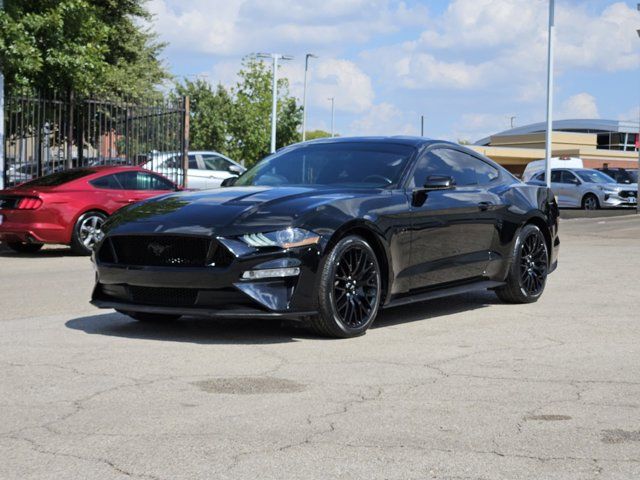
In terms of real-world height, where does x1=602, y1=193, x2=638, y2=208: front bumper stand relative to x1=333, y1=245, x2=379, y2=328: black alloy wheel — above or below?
above

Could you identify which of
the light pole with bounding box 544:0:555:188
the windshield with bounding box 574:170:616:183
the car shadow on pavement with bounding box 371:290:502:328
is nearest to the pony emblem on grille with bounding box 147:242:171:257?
the car shadow on pavement with bounding box 371:290:502:328

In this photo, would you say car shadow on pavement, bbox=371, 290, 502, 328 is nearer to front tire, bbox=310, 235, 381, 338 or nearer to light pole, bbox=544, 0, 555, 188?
front tire, bbox=310, 235, 381, 338

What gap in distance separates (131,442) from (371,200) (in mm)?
3734

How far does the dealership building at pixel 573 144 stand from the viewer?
9356cm

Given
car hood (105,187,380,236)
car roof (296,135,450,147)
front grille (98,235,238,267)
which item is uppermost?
car roof (296,135,450,147)

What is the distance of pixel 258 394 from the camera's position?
19.3ft

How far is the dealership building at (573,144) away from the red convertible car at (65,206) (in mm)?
70315

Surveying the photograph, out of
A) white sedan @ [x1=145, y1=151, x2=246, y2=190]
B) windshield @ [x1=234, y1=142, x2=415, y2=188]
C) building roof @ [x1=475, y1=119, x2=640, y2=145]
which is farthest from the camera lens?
building roof @ [x1=475, y1=119, x2=640, y2=145]

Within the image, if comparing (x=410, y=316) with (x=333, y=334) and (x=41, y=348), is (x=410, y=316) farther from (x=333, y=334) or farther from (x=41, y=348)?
(x=41, y=348)

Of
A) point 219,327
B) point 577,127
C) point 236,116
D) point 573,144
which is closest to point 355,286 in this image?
point 219,327

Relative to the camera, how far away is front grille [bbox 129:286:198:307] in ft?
24.6

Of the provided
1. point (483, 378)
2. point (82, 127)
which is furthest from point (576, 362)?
point (82, 127)

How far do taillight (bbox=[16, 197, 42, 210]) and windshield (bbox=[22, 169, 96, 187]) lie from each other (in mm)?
534

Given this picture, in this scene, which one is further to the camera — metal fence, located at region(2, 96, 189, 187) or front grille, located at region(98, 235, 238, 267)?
metal fence, located at region(2, 96, 189, 187)
